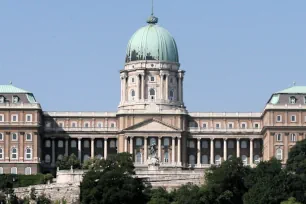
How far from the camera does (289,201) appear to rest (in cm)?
19738

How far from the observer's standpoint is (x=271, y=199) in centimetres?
19962

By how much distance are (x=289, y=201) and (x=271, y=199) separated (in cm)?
285
